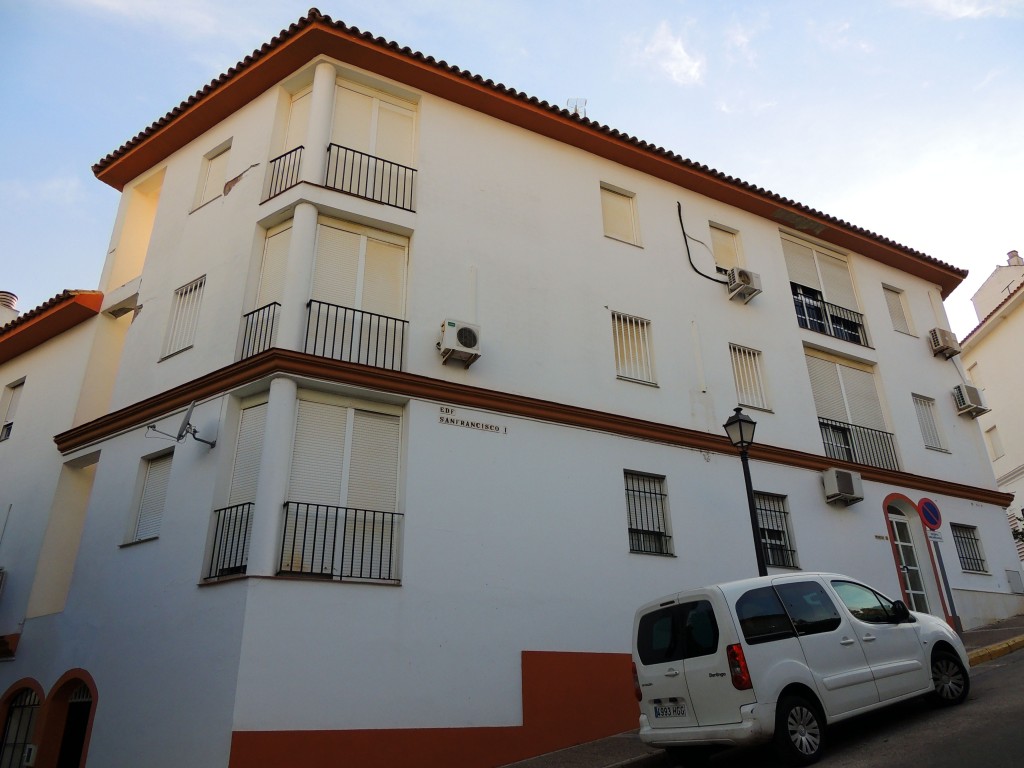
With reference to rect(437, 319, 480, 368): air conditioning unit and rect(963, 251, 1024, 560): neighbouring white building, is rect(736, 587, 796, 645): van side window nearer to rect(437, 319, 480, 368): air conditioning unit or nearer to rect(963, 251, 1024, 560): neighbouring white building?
rect(437, 319, 480, 368): air conditioning unit

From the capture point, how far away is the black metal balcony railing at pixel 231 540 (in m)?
10.0

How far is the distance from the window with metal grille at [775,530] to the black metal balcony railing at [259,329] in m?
8.53

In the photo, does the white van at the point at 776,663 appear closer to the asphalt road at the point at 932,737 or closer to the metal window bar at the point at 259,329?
the asphalt road at the point at 932,737

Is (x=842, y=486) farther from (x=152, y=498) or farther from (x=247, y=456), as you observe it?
(x=152, y=498)

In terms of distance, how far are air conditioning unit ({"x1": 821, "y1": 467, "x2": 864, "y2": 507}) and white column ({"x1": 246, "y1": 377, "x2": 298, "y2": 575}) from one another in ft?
32.7

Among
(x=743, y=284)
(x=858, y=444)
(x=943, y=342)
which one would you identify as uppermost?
(x=943, y=342)

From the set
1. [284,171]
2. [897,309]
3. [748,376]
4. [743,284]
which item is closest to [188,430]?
[284,171]

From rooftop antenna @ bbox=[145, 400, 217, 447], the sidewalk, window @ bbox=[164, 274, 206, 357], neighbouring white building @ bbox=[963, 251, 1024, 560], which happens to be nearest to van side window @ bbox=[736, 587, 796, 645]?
the sidewalk

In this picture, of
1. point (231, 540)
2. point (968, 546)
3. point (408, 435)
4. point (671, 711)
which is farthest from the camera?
point (968, 546)

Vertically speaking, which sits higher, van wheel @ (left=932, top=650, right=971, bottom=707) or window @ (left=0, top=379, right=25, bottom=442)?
window @ (left=0, top=379, right=25, bottom=442)

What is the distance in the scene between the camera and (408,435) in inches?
440

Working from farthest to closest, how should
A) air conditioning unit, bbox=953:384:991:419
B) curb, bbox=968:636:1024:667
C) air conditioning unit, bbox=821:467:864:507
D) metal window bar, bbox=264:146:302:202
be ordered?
air conditioning unit, bbox=953:384:991:419 → air conditioning unit, bbox=821:467:864:507 → metal window bar, bbox=264:146:302:202 → curb, bbox=968:636:1024:667

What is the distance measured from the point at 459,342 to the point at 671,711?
236 inches

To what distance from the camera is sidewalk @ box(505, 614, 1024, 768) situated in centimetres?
901
